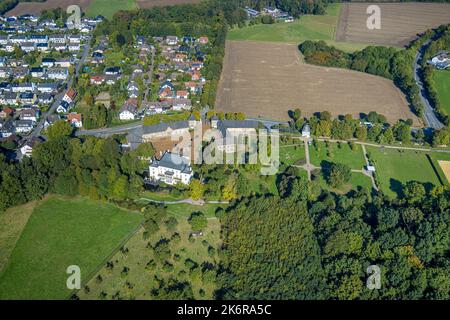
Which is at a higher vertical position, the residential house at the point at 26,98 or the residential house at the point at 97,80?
the residential house at the point at 97,80

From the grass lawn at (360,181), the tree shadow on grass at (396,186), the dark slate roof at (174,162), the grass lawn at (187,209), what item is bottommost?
the grass lawn at (187,209)

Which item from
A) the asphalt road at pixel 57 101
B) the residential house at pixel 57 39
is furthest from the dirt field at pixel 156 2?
the residential house at pixel 57 39

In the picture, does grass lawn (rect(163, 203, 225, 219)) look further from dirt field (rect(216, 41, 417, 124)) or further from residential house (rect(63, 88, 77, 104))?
residential house (rect(63, 88, 77, 104))

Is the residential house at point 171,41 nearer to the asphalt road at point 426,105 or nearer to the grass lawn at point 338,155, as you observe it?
the grass lawn at point 338,155

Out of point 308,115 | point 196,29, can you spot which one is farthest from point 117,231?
point 196,29

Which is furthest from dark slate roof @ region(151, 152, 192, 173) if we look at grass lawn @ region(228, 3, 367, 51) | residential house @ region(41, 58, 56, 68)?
grass lawn @ region(228, 3, 367, 51)

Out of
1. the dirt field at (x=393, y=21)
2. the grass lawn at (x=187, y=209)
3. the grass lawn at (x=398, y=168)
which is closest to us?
the grass lawn at (x=187, y=209)
